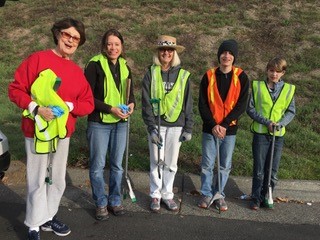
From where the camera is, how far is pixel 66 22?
3549mm

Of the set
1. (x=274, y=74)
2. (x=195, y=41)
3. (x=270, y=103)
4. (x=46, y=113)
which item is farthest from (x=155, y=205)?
(x=195, y=41)

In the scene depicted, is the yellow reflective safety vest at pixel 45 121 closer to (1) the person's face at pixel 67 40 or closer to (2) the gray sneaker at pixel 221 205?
(1) the person's face at pixel 67 40

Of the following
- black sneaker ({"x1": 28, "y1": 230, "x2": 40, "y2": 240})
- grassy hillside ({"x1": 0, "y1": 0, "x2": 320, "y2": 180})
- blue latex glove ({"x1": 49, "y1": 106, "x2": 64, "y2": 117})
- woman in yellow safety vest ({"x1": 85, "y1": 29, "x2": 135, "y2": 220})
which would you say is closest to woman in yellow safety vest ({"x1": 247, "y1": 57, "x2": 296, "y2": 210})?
grassy hillside ({"x1": 0, "y1": 0, "x2": 320, "y2": 180})

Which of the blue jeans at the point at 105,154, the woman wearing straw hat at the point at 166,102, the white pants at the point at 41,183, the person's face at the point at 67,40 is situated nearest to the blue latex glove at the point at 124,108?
the blue jeans at the point at 105,154

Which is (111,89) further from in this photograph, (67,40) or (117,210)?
(117,210)

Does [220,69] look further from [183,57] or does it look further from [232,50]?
[183,57]

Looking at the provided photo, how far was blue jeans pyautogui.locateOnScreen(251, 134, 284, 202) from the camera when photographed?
457 cm

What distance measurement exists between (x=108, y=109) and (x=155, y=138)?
23.8 inches

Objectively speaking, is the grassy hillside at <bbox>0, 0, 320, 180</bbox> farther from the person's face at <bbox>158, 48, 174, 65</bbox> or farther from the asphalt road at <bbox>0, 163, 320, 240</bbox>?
the person's face at <bbox>158, 48, 174, 65</bbox>

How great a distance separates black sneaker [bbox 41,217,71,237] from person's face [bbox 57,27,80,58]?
1.58m

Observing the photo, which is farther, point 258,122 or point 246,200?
point 246,200

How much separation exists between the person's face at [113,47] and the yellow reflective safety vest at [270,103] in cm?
155

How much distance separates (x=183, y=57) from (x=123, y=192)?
6737 mm

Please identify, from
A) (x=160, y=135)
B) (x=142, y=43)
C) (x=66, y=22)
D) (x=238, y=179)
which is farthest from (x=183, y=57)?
(x=66, y=22)
